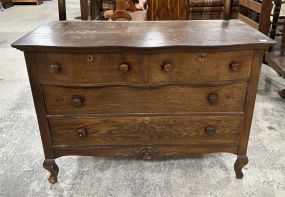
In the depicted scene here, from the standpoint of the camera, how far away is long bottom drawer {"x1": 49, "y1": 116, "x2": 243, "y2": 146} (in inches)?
56.3

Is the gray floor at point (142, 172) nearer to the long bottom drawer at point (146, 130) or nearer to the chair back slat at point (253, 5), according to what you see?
the long bottom drawer at point (146, 130)

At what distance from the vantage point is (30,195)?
154 cm

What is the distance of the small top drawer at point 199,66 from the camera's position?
126cm

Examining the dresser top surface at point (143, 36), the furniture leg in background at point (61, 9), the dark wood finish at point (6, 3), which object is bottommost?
the dark wood finish at point (6, 3)

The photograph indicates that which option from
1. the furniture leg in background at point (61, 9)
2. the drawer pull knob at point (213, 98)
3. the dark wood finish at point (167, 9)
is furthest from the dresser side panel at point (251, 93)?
the dark wood finish at point (167, 9)

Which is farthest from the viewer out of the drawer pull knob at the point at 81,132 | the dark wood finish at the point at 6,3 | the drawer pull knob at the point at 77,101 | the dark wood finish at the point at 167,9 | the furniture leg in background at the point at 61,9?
the dark wood finish at the point at 6,3

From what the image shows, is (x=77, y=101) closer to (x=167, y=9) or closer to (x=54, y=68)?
(x=54, y=68)

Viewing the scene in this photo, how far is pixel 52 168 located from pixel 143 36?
37.1 inches

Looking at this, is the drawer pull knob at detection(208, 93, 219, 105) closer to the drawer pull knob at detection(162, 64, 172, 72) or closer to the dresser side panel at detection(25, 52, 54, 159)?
the drawer pull knob at detection(162, 64, 172, 72)

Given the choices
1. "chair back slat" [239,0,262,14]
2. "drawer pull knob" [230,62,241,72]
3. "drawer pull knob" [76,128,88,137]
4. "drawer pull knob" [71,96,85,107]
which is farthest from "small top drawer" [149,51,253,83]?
"chair back slat" [239,0,262,14]

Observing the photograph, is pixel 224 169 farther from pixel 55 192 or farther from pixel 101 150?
pixel 55 192

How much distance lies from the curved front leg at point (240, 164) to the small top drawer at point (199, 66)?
0.52 meters

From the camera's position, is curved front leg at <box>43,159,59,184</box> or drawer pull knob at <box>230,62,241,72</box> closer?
drawer pull knob at <box>230,62,241,72</box>

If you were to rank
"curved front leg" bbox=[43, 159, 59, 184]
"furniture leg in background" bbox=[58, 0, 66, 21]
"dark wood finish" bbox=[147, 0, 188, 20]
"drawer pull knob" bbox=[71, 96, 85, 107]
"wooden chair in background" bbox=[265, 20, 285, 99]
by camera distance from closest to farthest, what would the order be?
"drawer pull knob" bbox=[71, 96, 85, 107] → "curved front leg" bbox=[43, 159, 59, 184] → "furniture leg in background" bbox=[58, 0, 66, 21] → "wooden chair in background" bbox=[265, 20, 285, 99] → "dark wood finish" bbox=[147, 0, 188, 20]
